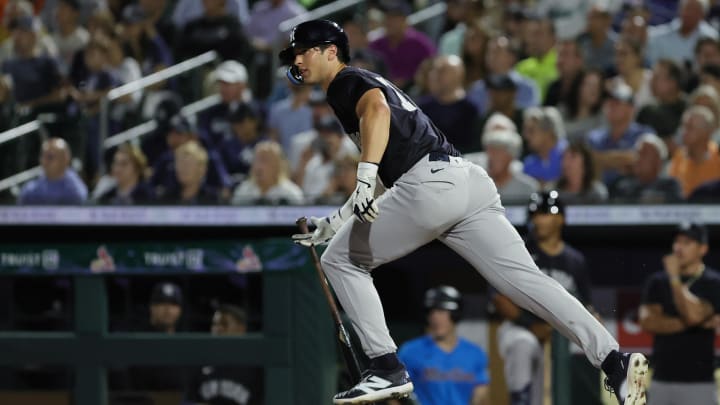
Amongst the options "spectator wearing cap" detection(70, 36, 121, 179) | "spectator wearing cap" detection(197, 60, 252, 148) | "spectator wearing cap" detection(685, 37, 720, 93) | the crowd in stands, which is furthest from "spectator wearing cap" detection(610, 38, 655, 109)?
"spectator wearing cap" detection(70, 36, 121, 179)

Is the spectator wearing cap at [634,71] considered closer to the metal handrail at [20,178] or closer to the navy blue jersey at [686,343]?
the navy blue jersey at [686,343]

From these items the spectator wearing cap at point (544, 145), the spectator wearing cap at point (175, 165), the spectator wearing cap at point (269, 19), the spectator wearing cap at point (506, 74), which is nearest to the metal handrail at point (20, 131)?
the spectator wearing cap at point (175, 165)

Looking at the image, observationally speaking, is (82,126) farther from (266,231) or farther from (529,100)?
(529,100)

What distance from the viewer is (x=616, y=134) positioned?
902 cm

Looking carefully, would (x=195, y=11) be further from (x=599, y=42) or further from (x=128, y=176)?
(x=599, y=42)

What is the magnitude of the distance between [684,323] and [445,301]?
1.34 meters

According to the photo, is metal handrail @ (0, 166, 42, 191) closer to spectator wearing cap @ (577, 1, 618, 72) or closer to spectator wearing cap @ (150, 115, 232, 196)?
spectator wearing cap @ (150, 115, 232, 196)

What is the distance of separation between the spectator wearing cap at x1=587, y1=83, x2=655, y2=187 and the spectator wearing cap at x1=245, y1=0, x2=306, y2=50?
335cm

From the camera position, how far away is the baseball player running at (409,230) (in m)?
4.75

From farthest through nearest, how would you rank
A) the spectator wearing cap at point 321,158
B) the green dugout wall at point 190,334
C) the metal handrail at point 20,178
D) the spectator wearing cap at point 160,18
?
the spectator wearing cap at point 160,18
the metal handrail at point 20,178
the spectator wearing cap at point 321,158
the green dugout wall at point 190,334

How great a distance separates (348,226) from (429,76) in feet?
16.2

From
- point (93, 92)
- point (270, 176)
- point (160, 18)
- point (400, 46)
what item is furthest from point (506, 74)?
point (160, 18)

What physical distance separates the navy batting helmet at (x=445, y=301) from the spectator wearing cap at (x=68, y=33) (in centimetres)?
561

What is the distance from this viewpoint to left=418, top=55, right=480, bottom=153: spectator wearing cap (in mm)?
9391
